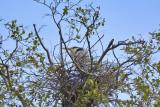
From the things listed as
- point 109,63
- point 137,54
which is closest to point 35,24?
point 109,63

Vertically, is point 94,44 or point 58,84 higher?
point 94,44

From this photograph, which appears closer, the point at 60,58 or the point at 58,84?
the point at 58,84

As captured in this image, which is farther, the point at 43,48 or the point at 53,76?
the point at 43,48

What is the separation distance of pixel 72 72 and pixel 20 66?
1.06 metres

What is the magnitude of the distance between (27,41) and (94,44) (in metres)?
1.33

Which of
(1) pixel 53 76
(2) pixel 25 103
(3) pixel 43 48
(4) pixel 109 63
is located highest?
(3) pixel 43 48

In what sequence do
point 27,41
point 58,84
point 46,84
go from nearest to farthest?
point 46,84
point 58,84
point 27,41

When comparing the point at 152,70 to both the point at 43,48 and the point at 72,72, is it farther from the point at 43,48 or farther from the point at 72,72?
the point at 43,48

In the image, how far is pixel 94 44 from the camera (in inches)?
207

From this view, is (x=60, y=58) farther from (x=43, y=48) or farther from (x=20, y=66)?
(x=20, y=66)

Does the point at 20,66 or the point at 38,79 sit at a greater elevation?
the point at 20,66

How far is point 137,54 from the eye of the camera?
5508 mm

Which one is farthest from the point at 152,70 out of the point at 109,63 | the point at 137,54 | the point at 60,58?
the point at 60,58

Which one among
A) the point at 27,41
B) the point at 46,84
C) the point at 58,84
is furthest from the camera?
the point at 27,41
